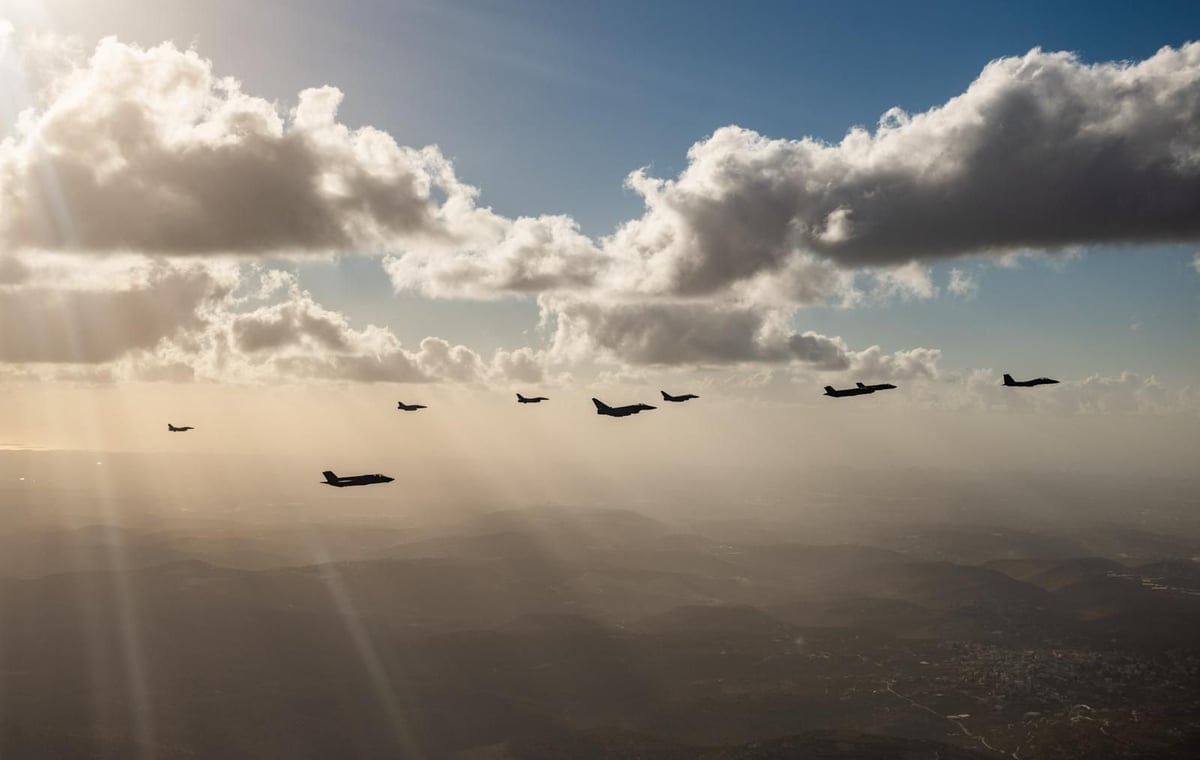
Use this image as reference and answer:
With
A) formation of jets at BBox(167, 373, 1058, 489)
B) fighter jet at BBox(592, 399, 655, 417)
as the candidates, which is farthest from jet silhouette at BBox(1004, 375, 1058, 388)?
fighter jet at BBox(592, 399, 655, 417)

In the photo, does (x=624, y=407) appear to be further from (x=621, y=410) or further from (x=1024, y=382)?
(x=1024, y=382)

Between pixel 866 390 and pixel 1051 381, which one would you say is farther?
pixel 866 390

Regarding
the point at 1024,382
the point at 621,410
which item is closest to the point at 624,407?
the point at 621,410

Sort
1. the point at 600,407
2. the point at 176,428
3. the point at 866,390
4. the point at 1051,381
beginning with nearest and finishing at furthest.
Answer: the point at 1051,381, the point at 866,390, the point at 176,428, the point at 600,407

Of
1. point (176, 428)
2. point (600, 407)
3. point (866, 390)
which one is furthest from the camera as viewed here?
point (600, 407)

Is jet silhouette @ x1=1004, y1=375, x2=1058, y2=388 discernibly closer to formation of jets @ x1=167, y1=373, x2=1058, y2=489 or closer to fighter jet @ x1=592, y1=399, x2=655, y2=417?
formation of jets @ x1=167, y1=373, x2=1058, y2=489

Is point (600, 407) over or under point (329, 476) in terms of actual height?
over

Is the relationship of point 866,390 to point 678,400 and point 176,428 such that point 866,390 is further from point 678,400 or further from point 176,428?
point 176,428

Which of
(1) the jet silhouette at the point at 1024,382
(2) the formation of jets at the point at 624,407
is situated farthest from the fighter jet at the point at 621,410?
(1) the jet silhouette at the point at 1024,382

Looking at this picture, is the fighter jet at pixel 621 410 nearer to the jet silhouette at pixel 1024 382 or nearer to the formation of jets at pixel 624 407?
the formation of jets at pixel 624 407

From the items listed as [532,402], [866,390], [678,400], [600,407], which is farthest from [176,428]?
[866,390]
